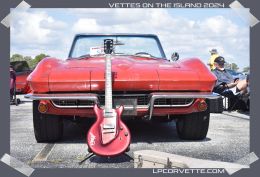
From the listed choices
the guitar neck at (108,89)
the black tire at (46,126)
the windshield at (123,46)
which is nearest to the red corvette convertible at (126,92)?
the black tire at (46,126)

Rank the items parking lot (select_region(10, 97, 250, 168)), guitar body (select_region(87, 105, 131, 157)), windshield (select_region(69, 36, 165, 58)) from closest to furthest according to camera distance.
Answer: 1. guitar body (select_region(87, 105, 131, 157))
2. parking lot (select_region(10, 97, 250, 168))
3. windshield (select_region(69, 36, 165, 58))

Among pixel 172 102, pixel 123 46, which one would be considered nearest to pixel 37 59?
pixel 123 46

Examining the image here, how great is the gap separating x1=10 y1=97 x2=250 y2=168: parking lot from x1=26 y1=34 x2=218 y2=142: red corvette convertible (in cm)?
23

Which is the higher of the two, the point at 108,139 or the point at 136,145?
the point at 108,139

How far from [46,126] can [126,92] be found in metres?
0.94

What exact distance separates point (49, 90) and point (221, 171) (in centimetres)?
196

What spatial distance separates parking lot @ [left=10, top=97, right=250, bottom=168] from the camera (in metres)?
3.97

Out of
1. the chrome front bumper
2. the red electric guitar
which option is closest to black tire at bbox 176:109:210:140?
the chrome front bumper

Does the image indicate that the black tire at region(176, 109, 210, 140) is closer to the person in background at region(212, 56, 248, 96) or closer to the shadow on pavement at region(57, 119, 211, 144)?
the shadow on pavement at region(57, 119, 211, 144)

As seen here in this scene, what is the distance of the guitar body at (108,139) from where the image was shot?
3.85 metres

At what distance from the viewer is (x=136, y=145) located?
4.64 m

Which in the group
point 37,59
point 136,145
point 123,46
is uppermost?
point 123,46

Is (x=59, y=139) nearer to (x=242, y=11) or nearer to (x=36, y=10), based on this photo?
(x=36, y=10)

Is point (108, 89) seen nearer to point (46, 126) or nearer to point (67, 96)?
point (67, 96)
